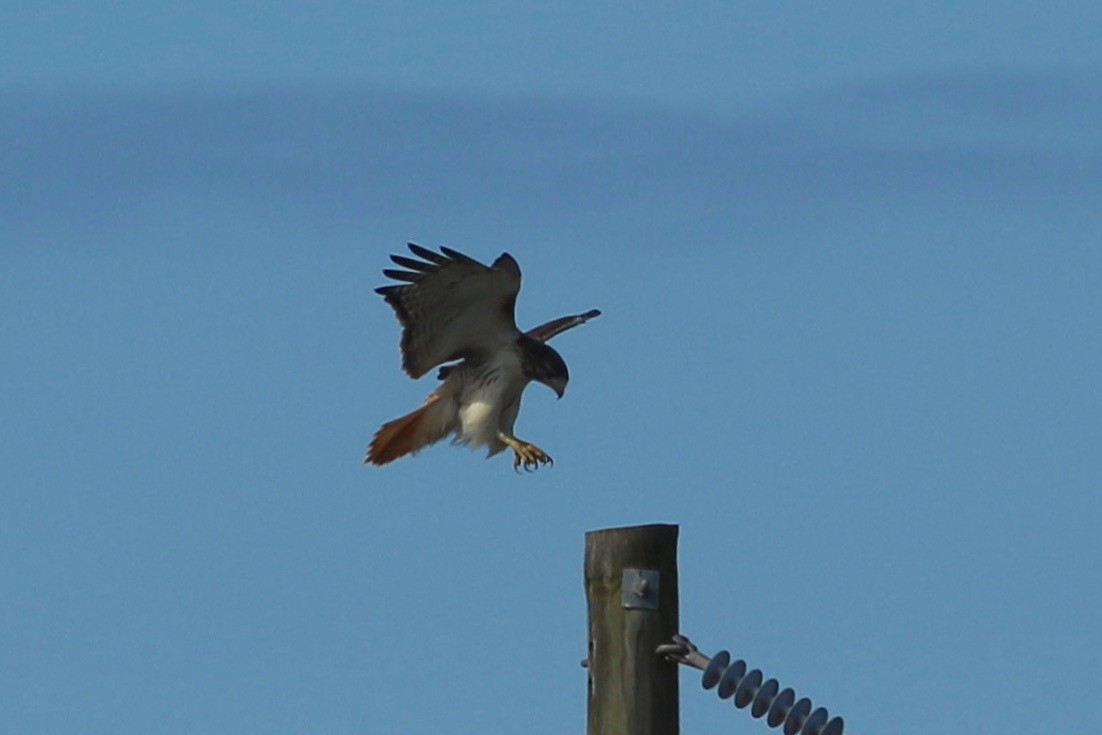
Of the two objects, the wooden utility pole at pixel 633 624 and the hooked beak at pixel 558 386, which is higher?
the hooked beak at pixel 558 386

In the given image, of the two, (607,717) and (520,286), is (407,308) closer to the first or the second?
(520,286)

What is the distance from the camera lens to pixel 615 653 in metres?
7.44

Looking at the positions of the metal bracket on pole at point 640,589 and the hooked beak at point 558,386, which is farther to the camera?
the hooked beak at point 558,386

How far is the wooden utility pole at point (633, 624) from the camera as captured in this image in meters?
7.36

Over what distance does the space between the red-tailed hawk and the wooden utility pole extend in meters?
5.65

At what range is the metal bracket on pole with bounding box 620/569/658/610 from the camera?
24.1 ft

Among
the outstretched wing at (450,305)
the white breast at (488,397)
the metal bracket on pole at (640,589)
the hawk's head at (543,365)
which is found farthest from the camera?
the hawk's head at (543,365)

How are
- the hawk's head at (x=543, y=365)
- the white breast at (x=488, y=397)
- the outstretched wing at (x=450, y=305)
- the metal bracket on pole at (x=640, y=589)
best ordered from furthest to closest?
the hawk's head at (x=543, y=365) < the white breast at (x=488, y=397) < the outstretched wing at (x=450, y=305) < the metal bracket on pole at (x=640, y=589)

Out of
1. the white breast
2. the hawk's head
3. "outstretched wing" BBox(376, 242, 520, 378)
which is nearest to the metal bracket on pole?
"outstretched wing" BBox(376, 242, 520, 378)

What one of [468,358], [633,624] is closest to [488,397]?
[468,358]

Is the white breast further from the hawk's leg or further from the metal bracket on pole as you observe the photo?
the metal bracket on pole

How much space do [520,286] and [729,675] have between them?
624 centimetres

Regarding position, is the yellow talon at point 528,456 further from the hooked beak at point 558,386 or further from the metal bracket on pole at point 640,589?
the metal bracket on pole at point 640,589

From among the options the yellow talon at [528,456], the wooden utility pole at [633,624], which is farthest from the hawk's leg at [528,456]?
the wooden utility pole at [633,624]
